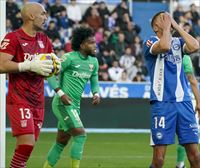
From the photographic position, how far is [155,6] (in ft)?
90.9

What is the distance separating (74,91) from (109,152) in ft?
13.5

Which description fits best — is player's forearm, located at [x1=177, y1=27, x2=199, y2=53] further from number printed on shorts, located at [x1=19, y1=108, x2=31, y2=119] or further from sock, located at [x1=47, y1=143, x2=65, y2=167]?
sock, located at [x1=47, y1=143, x2=65, y2=167]

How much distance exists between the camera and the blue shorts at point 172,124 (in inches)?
363

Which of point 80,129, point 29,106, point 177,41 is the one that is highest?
point 177,41

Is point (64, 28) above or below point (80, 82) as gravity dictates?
below

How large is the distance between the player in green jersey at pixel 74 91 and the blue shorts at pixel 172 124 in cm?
185

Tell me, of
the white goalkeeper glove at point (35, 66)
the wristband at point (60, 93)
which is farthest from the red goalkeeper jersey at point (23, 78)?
the wristband at point (60, 93)

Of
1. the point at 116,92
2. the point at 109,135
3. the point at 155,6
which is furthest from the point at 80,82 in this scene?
the point at 155,6

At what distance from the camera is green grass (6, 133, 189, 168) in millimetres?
12930

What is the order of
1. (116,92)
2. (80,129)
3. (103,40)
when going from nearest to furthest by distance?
(80,129) → (116,92) → (103,40)

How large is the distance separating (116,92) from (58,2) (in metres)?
4.71

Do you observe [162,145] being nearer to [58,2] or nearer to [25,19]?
[25,19]

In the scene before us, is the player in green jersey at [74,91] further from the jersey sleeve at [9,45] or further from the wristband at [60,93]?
the jersey sleeve at [9,45]

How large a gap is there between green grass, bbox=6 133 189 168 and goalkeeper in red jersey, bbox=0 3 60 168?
3.37m
